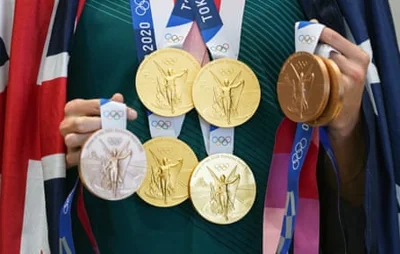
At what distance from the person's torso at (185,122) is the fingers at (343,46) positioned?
0.12 meters

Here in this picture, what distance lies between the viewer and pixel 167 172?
1.05 meters

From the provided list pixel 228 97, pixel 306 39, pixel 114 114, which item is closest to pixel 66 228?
pixel 114 114

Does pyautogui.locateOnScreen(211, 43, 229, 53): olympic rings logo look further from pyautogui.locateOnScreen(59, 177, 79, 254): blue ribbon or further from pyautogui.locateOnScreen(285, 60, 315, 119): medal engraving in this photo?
pyautogui.locateOnScreen(59, 177, 79, 254): blue ribbon

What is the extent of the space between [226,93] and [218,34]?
75 millimetres

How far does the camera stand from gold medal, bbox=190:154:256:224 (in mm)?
1053

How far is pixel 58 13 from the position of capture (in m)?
1.08

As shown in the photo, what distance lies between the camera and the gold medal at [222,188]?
1.05 m

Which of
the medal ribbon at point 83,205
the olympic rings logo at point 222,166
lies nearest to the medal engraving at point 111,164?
the medal ribbon at point 83,205

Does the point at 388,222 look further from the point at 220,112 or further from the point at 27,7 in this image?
the point at 27,7

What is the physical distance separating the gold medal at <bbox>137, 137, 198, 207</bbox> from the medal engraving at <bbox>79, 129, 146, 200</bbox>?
0.24 ft

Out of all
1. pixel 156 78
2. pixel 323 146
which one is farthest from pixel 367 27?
pixel 156 78

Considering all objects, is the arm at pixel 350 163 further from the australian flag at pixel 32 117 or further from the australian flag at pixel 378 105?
the australian flag at pixel 32 117

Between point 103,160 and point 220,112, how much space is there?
6.9 inches

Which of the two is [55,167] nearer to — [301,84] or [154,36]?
[154,36]
